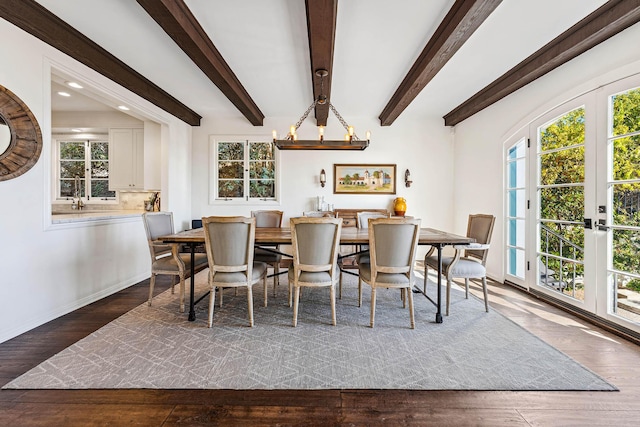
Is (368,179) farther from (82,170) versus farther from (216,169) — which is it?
(82,170)

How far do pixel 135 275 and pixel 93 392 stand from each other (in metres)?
2.65

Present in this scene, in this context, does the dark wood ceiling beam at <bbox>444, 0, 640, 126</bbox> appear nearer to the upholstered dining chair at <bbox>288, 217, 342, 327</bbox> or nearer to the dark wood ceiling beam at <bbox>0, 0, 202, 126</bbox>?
the upholstered dining chair at <bbox>288, 217, 342, 327</bbox>

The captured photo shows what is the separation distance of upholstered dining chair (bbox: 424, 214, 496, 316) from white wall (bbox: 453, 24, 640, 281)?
1302 millimetres

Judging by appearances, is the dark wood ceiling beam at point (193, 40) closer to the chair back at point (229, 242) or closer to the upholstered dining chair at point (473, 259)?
the chair back at point (229, 242)

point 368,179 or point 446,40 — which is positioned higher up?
point 446,40

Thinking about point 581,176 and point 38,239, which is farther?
point 581,176

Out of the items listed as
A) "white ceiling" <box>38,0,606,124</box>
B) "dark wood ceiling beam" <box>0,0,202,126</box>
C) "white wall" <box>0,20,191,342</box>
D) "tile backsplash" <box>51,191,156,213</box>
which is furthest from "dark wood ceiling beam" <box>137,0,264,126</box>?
"tile backsplash" <box>51,191,156,213</box>

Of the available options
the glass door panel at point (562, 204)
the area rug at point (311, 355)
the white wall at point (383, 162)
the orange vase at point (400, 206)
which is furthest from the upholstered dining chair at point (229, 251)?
the orange vase at point (400, 206)

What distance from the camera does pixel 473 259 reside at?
124 inches

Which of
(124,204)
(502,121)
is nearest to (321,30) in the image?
(502,121)

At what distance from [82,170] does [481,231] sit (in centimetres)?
646

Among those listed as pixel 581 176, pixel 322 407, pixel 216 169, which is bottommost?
pixel 322 407

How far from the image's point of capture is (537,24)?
103 inches

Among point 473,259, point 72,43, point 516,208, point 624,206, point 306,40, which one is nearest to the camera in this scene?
point 624,206
